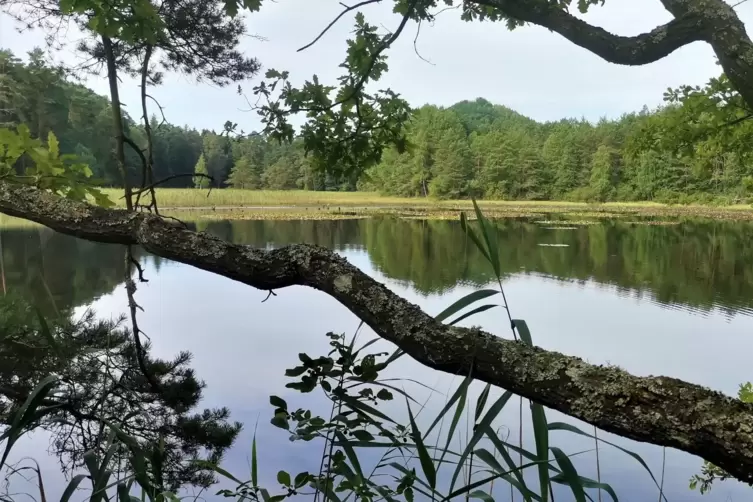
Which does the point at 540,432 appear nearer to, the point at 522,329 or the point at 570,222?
the point at 522,329

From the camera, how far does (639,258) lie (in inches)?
385

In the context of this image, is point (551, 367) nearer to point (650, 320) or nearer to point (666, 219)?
point (650, 320)

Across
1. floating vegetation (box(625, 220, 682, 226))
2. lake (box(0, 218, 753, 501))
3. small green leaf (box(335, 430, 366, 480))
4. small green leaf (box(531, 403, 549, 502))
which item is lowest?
lake (box(0, 218, 753, 501))

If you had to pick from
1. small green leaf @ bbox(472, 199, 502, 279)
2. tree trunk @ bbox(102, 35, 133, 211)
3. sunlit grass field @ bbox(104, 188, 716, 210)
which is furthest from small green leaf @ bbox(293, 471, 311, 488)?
sunlit grass field @ bbox(104, 188, 716, 210)

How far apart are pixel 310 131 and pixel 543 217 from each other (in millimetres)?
14702

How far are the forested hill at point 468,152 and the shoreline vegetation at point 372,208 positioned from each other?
1.37 ft

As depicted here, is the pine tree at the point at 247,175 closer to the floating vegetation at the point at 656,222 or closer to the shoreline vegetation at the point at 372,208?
the shoreline vegetation at the point at 372,208

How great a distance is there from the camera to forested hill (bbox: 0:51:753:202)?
230cm

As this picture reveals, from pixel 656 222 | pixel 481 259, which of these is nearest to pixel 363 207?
pixel 656 222

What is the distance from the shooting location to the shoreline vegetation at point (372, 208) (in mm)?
9211

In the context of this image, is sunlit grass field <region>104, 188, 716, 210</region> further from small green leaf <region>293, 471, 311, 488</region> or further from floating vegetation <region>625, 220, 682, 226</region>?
small green leaf <region>293, 471, 311, 488</region>

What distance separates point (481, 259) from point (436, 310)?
74cm

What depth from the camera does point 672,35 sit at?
5.04 feet

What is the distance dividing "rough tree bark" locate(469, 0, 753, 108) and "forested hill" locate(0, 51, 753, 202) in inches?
23.2
